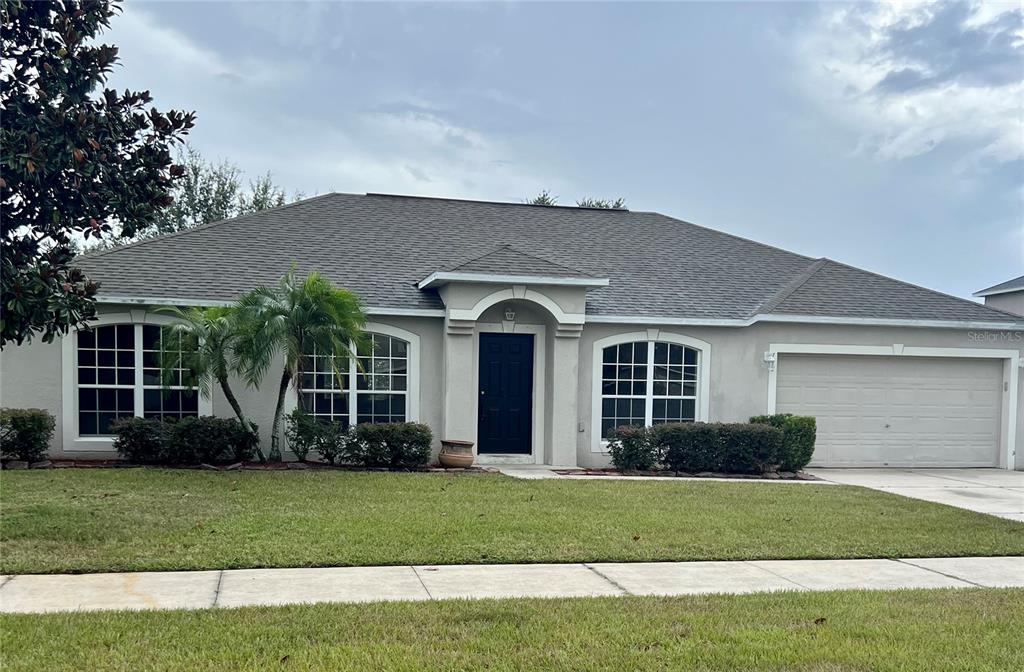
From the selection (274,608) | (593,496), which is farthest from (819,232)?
(274,608)

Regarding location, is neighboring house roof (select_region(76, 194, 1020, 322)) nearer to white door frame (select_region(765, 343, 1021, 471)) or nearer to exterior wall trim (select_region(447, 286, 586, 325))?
exterior wall trim (select_region(447, 286, 586, 325))

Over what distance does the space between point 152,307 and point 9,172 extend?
748 centimetres

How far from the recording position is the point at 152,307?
44.9ft

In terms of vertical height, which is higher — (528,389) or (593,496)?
(528,389)

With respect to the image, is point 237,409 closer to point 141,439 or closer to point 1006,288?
point 141,439

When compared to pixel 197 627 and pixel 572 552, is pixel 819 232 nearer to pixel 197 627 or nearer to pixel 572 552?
pixel 572 552

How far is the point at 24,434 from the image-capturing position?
12281 mm

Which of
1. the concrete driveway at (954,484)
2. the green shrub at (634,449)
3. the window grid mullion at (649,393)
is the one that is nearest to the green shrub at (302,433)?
the green shrub at (634,449)

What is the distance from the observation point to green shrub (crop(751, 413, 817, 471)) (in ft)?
47.4

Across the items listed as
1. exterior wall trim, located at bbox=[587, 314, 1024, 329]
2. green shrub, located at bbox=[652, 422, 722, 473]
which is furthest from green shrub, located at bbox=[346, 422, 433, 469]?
green shrub, located at bbox=[652, 422, 722, 473]

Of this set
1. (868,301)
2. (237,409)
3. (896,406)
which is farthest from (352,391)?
(896,406)

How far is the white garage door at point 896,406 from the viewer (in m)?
16.0

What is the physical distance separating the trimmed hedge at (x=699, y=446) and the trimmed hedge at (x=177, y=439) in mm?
6494

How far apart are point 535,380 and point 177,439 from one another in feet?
20.3
